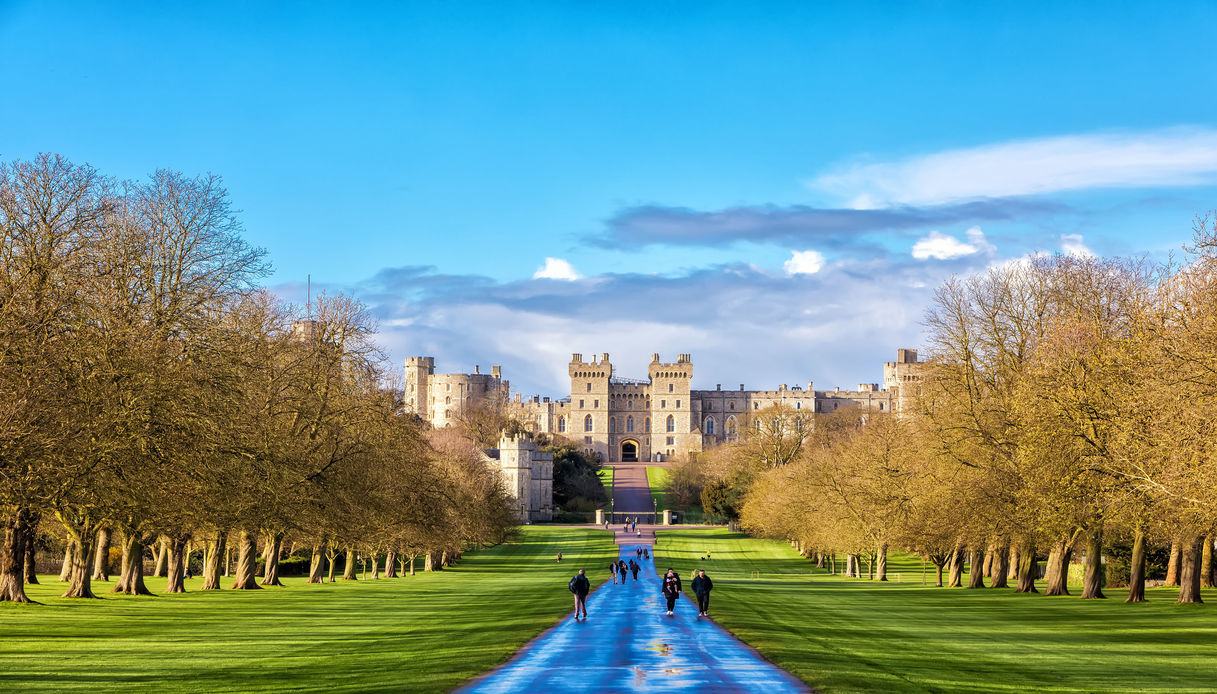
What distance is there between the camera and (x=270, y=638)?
29328 millimetres

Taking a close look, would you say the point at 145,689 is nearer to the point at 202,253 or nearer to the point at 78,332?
the point at 78,332

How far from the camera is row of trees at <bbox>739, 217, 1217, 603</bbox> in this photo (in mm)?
30484

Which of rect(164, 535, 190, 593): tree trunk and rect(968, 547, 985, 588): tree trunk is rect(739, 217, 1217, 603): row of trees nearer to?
rect(968, 547, 985, 588): tree trunk

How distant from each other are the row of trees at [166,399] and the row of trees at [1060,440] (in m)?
21.9

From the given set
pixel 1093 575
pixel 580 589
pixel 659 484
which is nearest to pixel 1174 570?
pixel 1093 575

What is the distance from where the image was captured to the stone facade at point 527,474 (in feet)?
446

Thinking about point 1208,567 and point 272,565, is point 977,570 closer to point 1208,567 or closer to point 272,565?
point 1208,567

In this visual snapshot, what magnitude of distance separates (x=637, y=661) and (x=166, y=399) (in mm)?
15421

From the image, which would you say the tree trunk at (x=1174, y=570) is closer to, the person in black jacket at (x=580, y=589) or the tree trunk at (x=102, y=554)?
the person in black jacket at (x=580, y=589)

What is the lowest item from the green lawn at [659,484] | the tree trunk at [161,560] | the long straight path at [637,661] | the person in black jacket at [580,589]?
the tree trunk at [161,560]

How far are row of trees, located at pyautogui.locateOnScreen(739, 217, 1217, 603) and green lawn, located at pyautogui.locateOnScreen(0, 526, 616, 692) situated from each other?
51.0ft

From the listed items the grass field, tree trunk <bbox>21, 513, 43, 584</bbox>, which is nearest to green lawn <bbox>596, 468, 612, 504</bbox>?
the grass field

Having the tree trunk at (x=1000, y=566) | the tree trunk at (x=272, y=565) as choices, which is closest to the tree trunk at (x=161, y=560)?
the tree trunk at (x=272, y=565)

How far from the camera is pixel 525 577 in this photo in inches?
2709
